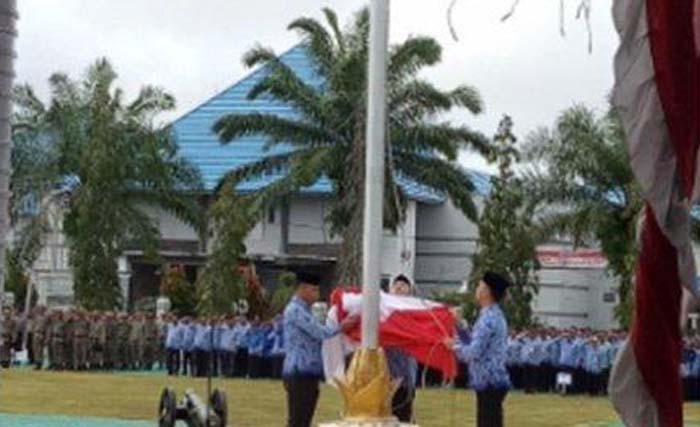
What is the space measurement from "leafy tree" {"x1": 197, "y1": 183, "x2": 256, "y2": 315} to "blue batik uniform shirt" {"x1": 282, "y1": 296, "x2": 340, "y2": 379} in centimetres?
2536

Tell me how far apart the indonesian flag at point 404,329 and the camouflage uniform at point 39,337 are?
22744 mm

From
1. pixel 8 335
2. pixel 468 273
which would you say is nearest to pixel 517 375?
pixel 8 335

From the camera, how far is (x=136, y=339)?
3578 centimetres

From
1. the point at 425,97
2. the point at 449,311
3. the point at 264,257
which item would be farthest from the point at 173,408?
the point at 264,257

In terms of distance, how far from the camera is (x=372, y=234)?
10.4m

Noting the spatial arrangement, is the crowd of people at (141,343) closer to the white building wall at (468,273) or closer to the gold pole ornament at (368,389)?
the white building wall at (468,273)

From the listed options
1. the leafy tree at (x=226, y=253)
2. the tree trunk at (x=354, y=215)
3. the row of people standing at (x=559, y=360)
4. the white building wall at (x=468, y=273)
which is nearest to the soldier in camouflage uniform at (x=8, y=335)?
the leafy tree at (x=226, y=253)

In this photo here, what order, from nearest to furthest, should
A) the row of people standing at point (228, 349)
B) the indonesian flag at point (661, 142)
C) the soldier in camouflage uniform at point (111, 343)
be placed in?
the indonesian flag at point (661, 142), the row of people standing at point (228, 349), the soldier in camouflage uniform at point (111, 343)

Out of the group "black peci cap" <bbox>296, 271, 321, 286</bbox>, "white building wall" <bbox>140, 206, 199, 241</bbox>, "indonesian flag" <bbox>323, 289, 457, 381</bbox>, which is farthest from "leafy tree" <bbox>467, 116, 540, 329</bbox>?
"black peci cap" <bbox>296, 271, 321, 286</bbox>

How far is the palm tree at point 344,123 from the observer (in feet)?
122

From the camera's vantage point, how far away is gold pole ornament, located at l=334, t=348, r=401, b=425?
403 inches

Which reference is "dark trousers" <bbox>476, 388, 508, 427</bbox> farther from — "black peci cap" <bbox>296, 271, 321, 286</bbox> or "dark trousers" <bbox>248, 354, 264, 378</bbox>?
"dark trousers" <bbox>248, 354, 264, 378</bbox>

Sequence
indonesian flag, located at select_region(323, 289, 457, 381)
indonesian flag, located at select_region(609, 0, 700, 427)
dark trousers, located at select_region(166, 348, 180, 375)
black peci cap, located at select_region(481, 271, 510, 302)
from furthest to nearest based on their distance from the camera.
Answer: dark trousers, located at select_region(166, 348, 180, 375) → indonesian flag, located at select_region(323, 289, 457, 381) → black peci cap, located at select_region(481, 271, 510, 302) → indonesian flag, located at select_region(609, 0, 700, 427)

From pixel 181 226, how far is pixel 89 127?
907 cm
